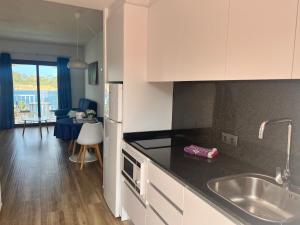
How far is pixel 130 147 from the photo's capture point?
2184mm

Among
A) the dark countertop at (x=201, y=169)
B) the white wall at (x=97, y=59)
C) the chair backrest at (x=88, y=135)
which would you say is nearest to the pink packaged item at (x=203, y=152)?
the dark countertop at (x=201, y=169)

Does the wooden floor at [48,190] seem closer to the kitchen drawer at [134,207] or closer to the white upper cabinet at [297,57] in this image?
the kitchen drawer at [134,207]

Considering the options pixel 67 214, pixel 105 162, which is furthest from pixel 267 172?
pixel 67 214

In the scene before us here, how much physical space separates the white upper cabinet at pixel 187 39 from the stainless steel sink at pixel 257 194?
0.66 m

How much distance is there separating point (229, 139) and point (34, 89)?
24.3 feet

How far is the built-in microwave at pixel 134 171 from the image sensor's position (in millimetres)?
1884

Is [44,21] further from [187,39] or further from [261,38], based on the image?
[261,38]

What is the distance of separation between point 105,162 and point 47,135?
165 inches

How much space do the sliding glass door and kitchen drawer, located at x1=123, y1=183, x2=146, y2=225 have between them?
5.89 m

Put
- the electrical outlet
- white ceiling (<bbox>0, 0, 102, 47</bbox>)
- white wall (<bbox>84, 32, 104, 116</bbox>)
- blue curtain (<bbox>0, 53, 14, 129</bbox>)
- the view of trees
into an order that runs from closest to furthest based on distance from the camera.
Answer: the electrical outlet, white ceiling (<bbox>0, 0, 102, 47</bbox>), white wall (<bbox>84, 32, 104, 116</bbox>), blue curtain (<bbox>0, 53, 14, 129</bbox>), the view of trees

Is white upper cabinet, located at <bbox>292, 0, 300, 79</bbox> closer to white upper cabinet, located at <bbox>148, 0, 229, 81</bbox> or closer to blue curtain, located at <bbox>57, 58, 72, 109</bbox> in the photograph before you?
white upper cabinet, located at <bbox>148, 0, 229, 81</bbox>

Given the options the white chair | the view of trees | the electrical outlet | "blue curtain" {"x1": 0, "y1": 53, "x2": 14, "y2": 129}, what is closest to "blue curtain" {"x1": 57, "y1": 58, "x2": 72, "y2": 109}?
the view of trees

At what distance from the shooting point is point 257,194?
57.3 inches

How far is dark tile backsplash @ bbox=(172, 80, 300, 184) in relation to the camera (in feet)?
4.54
